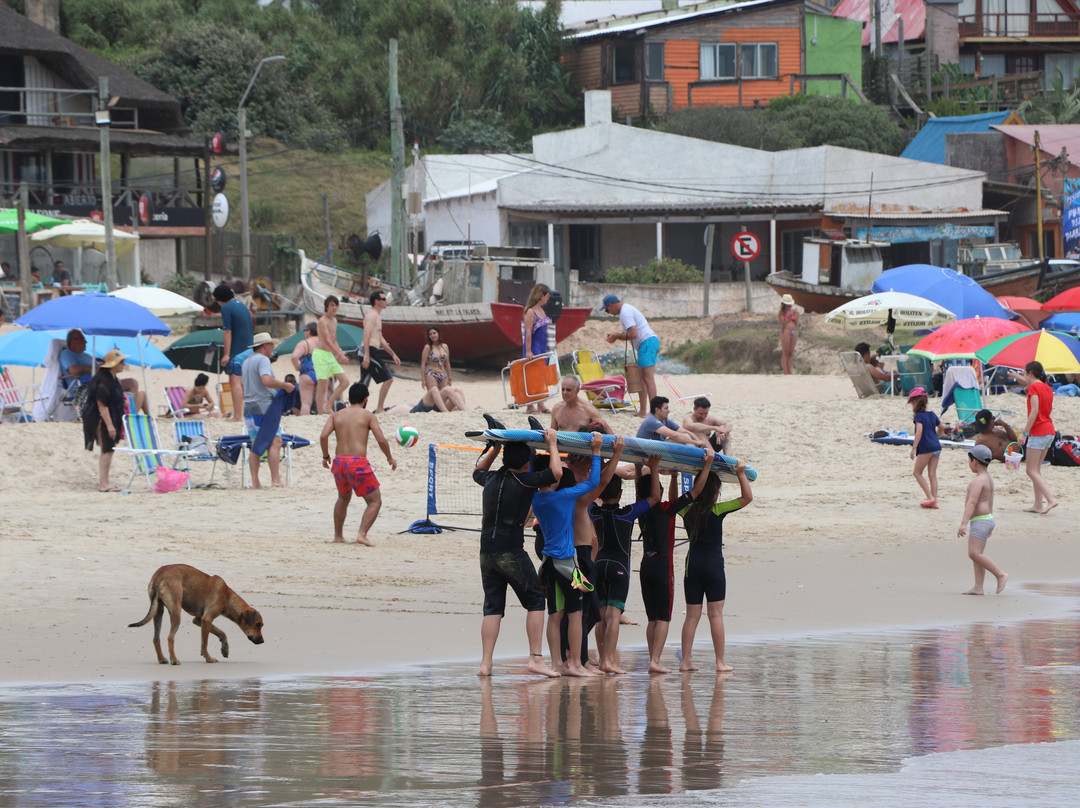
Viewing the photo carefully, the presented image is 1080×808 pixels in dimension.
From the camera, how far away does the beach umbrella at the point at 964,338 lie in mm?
18750

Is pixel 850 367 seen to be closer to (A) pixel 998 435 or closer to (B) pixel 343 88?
(A) pixel 998 435

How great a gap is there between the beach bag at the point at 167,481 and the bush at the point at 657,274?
2297cm

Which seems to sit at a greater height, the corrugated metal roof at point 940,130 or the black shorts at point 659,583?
the corrugated metal roof at point 940,130

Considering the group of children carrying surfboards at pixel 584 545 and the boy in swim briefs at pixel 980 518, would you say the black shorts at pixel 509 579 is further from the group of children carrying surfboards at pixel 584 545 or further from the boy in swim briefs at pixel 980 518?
the boy in swim briefs at pixel 980 518

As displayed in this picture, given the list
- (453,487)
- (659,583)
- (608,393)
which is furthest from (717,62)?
(659,583)

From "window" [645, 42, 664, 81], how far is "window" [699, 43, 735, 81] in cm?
156

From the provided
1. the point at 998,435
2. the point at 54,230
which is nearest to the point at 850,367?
the point at 998,435

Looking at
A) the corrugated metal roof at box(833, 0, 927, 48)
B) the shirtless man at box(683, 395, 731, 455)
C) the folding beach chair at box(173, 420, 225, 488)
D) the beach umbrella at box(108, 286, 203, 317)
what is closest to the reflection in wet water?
the shirtless man at box(683, 395, 731, 455)

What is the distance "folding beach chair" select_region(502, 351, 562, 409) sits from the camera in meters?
17.1

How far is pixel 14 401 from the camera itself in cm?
1827

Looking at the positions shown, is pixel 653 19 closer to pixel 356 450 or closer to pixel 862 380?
pixel 862 380

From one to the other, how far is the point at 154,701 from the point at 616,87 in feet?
155

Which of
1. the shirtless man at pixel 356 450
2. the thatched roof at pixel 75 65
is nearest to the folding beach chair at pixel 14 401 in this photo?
the shirtless man at pixel 356 450

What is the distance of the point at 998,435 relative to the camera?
469 inches
